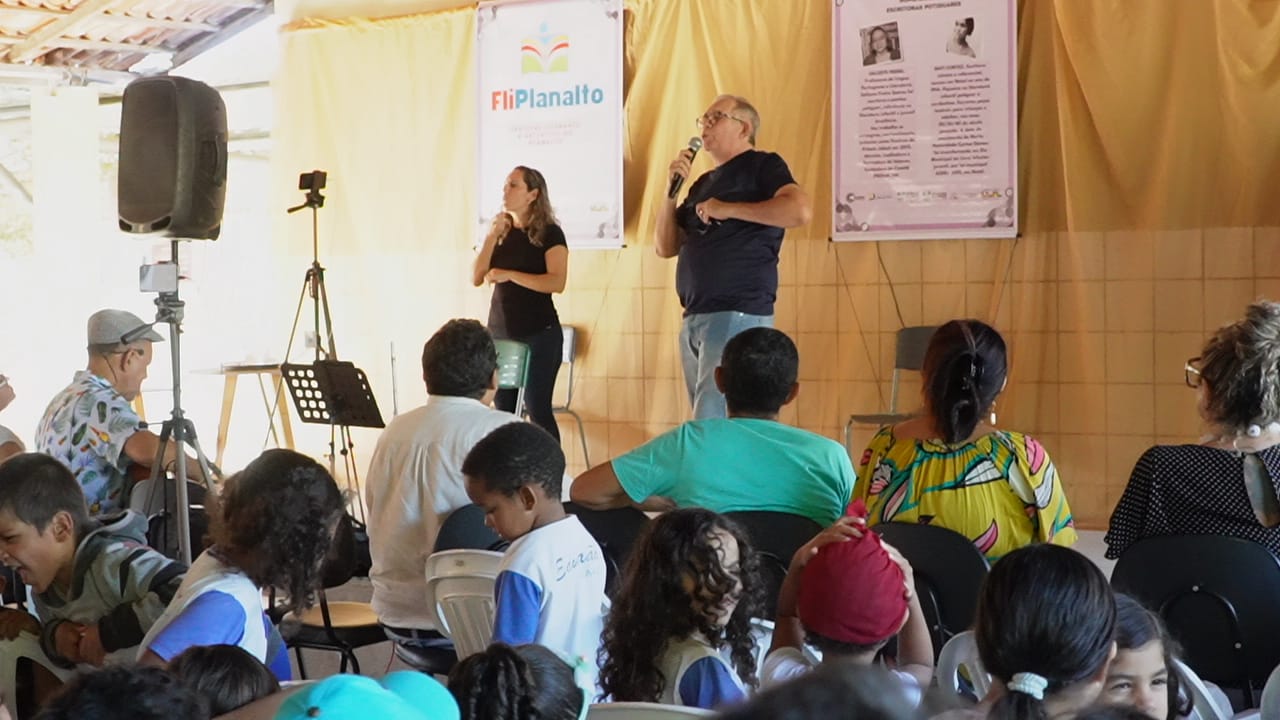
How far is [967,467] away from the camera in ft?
8.84

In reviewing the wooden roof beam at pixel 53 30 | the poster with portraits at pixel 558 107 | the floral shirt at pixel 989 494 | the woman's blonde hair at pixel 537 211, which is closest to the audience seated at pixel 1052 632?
the floral shirt at pixel 989 494

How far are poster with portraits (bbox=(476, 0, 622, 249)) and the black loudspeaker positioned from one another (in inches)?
94.8

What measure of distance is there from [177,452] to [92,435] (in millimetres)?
253

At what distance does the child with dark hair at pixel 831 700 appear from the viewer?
0.58m

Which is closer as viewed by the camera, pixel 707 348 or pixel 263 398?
pixel 707 348

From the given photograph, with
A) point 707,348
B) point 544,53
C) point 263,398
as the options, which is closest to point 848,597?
point 707,348

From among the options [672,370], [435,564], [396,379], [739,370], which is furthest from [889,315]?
[435,564]

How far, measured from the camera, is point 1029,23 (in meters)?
5.88

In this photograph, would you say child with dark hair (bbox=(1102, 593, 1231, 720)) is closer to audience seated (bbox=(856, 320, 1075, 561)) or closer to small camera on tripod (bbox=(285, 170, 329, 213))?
audience seated (bbox=(856, 320, 1075, 561))

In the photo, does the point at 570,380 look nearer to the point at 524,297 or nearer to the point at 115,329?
the point at 524,297

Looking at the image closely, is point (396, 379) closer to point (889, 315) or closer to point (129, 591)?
point (889, 315)

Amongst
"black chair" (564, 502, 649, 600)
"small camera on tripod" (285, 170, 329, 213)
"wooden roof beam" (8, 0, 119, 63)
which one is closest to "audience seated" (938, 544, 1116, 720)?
"black chair" (564, 502, 649, 600)

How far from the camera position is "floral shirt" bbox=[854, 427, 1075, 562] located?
2.65m

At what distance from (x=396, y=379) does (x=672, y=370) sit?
5.53 feet
